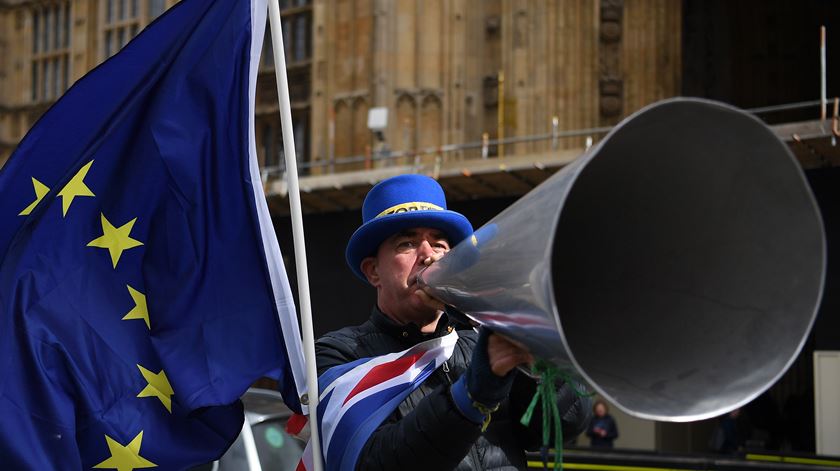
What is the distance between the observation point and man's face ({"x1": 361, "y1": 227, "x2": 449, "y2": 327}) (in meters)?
2.92

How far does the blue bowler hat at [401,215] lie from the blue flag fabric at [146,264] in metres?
0.22

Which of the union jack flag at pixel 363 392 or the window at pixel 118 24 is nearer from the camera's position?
the union jack flag at pixel 363 392

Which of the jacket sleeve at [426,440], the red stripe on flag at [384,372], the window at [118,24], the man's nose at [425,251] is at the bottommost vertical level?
the jacket sleeve at [426,440]

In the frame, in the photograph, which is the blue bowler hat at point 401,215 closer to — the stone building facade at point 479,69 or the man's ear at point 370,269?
the man's ear at point 370,269

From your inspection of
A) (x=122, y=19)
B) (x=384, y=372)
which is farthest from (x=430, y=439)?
(x=122, y=19)

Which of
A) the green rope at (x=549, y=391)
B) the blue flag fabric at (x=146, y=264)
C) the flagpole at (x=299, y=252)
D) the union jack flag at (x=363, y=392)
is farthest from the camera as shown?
the blue flag fabric at (x=146, y=264)

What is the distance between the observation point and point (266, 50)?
23.6 m

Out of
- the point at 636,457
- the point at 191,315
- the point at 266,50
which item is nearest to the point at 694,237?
the point at 191,315

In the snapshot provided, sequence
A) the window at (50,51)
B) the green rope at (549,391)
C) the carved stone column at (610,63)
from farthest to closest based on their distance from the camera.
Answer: the window at (50,51)
the carved stone column at (610,63)
the green rope at (549,391)

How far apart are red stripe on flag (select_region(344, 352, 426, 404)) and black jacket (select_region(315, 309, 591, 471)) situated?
0.21 ft

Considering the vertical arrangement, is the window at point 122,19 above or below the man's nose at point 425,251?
above

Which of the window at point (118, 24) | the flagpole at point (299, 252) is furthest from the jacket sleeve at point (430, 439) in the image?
the window at point (118, 24)

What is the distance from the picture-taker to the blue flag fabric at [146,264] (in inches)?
120

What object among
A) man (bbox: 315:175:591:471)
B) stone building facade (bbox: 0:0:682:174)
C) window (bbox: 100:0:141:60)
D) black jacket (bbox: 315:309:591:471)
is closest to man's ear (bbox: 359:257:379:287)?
man (bbox: 315:175:591:471)
